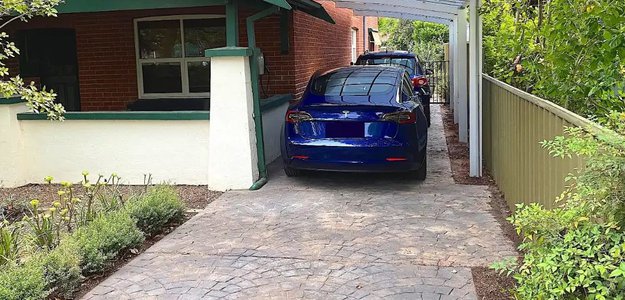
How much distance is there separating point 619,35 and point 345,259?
8.80ft

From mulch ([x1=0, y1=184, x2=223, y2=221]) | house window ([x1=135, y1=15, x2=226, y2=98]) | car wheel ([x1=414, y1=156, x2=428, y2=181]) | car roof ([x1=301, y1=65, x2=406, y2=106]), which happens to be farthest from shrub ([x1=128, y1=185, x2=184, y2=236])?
house window ([x1=135, y1=15, x2=226, y2=98])

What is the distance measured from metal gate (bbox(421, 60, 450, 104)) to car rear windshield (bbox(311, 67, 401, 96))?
1135 cm

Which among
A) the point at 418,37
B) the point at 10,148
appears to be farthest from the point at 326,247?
the point at 418,37

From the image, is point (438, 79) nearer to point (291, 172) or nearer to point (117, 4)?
point (291, 172)

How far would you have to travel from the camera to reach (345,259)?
16.1 feet

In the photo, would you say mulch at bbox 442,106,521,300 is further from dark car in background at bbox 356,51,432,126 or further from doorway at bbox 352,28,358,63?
doorway at bbox 352,28,358,63

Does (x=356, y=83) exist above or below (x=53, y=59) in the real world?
below

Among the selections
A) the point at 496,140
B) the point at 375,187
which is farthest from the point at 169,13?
the point at 496,140

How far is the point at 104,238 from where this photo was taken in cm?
496

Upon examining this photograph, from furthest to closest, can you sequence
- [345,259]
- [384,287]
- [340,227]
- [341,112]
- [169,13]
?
[169,13] → [341,112] → [340,227] → [345,259] → [384,287]

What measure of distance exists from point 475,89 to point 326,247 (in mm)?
3721

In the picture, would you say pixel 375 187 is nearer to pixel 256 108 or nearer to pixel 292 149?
pixel 292 149

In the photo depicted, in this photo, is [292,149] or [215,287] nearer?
[215,287]

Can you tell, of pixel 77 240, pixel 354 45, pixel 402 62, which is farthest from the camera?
pixel 354 45
